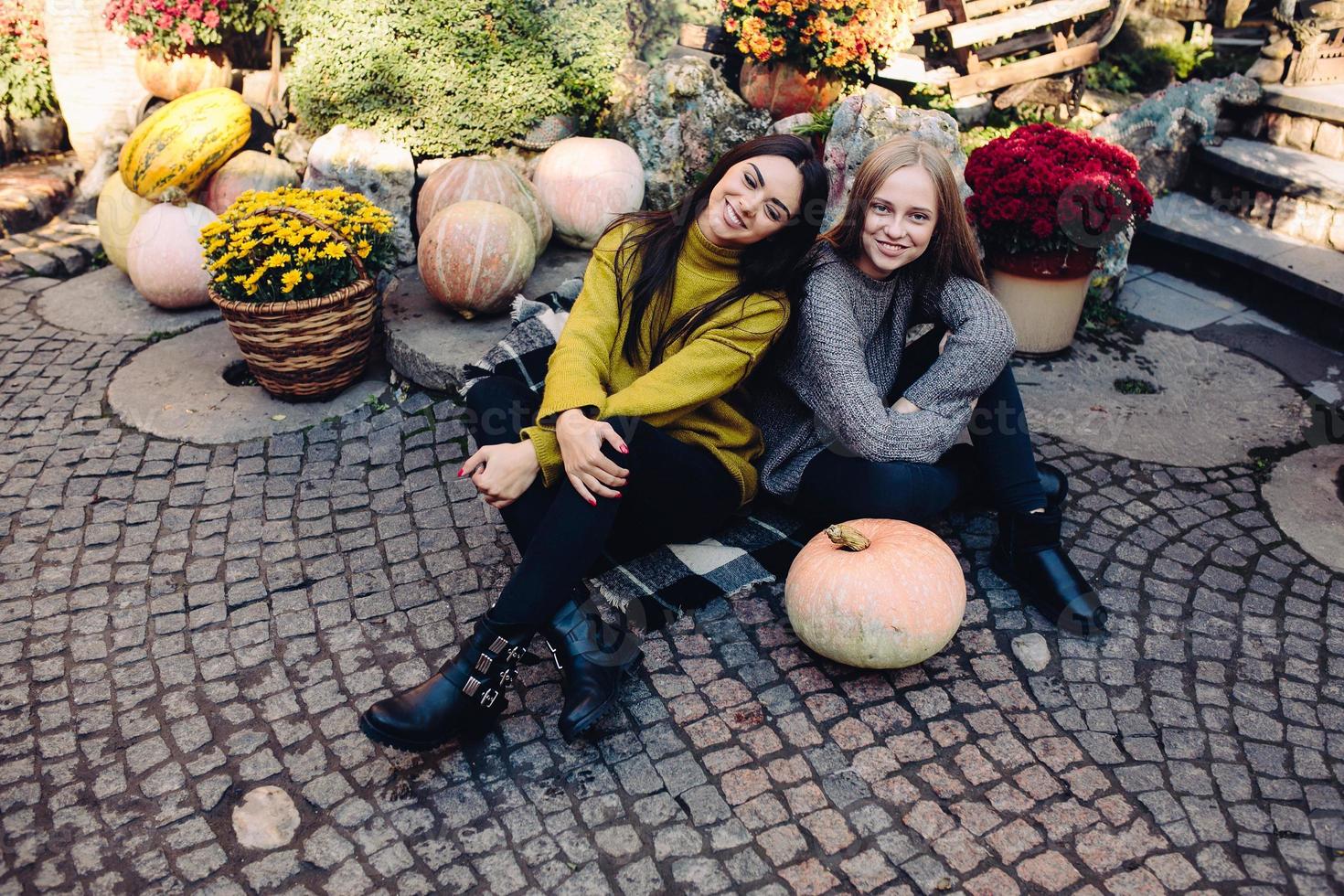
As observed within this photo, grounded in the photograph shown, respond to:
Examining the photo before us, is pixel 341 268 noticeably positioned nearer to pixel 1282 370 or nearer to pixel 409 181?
pixel 409 181

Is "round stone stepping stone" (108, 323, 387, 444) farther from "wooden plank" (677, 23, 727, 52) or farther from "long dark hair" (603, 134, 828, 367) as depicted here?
"wooden plank" (677, 23, 727, 52)

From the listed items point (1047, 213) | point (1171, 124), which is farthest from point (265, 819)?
point (1171, 124)

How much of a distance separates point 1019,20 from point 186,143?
546 centimetres

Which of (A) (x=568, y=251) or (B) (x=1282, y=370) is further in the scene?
(A) (x=568, y=251)

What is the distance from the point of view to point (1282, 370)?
4645 mm

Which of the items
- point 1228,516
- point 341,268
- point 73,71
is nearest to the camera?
point 1228,516

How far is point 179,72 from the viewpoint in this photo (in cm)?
634

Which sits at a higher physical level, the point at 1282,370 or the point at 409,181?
the point at 409,181

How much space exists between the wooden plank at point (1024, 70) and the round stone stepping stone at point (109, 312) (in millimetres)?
5041

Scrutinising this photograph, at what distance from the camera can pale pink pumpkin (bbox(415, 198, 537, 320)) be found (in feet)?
14.5

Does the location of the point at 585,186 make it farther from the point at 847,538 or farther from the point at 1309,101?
the point at 1309,101

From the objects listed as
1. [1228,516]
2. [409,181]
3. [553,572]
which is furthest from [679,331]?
[409,181]

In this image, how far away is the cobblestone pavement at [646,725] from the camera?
7.99 ft

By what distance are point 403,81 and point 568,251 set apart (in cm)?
138
